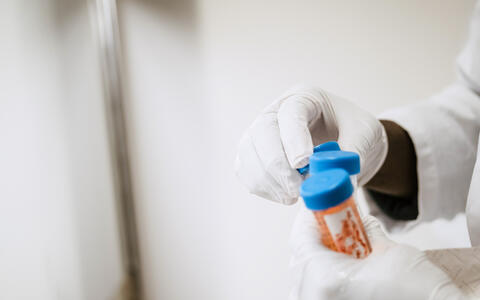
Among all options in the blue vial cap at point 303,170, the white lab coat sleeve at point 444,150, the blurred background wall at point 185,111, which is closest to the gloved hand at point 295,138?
the blue vial cap at point 303,170

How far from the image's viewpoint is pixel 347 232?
327mm

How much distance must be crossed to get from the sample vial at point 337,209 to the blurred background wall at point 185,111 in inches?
22.7

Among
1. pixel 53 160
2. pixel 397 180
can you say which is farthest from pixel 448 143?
pixel 53 160

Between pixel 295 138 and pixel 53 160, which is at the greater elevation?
pixel 295 138

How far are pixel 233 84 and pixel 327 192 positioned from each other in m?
0.83

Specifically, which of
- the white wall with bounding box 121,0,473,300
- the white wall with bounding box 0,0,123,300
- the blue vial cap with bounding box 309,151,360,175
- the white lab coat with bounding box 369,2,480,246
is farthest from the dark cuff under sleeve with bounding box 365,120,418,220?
the white wall with bounding box 0,0,123,300

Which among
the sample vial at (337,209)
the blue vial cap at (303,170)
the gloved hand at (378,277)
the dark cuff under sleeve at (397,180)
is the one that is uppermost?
the sample vial at (337,209)

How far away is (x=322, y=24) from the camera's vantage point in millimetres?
1038

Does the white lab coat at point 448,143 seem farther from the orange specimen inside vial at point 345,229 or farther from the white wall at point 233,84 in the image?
the orange specimen inside vial at point 345,229

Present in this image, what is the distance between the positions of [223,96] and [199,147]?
0.58ft

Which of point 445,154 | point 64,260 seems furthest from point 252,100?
point 64,260

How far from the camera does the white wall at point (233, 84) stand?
1.04 m

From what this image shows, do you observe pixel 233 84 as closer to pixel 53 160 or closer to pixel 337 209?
pixel 53 160

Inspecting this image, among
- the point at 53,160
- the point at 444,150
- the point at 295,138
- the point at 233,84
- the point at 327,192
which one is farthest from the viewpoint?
the point at 233,84
